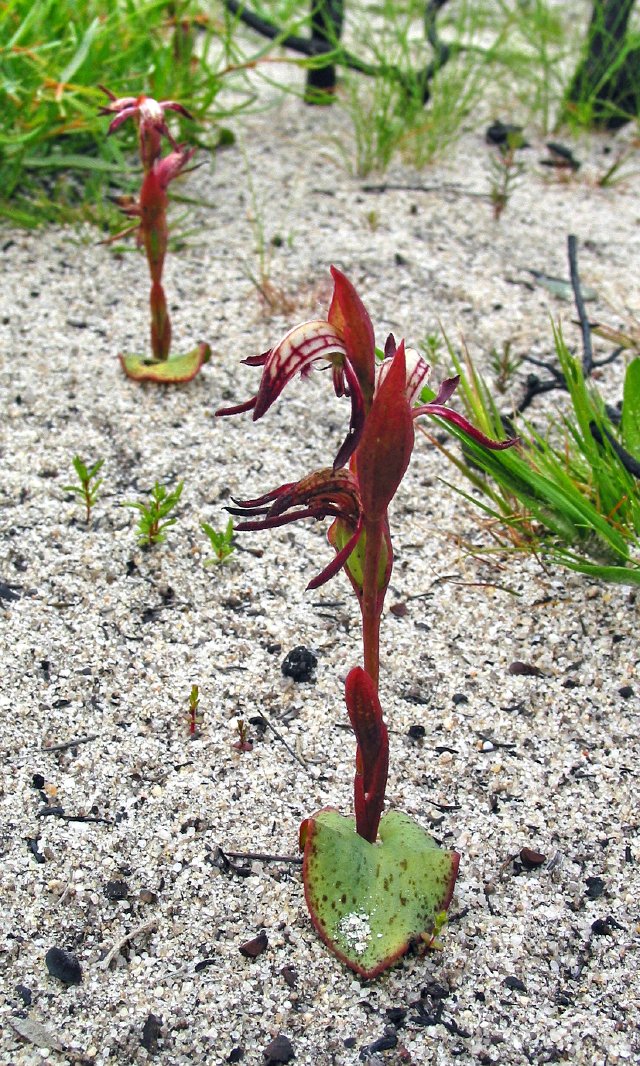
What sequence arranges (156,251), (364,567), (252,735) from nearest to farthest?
(364,567), (252,735), (156,251)

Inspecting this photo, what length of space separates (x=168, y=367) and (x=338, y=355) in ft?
3.82

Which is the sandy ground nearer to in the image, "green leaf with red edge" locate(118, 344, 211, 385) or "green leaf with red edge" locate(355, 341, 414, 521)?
"green leaf with red edge" locate(118, 344, 211, 385)

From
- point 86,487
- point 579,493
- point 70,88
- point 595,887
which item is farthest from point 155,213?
point 595,887

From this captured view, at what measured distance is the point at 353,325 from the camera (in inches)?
35.5

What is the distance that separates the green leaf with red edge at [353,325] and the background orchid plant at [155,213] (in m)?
1.01

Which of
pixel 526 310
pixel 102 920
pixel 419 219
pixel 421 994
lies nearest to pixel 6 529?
pixel 102 920

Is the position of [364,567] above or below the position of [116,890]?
above

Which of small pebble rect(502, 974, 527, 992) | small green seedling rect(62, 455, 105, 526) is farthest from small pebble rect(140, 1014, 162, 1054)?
small green seedling rect(62, 455, 105, 526)

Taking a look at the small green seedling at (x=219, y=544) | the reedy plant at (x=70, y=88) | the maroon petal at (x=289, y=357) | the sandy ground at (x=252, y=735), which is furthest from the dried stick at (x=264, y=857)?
the reedy plant at (x=70, y=88)

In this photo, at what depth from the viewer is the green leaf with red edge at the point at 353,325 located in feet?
2.92

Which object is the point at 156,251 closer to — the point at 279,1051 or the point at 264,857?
the point at 264,857

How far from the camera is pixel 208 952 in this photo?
3.79 ft

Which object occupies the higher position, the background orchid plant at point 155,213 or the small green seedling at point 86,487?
the background orchid plant at point 155,213

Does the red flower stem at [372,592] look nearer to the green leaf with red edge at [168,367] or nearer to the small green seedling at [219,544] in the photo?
the small green seedling at [219,544]
